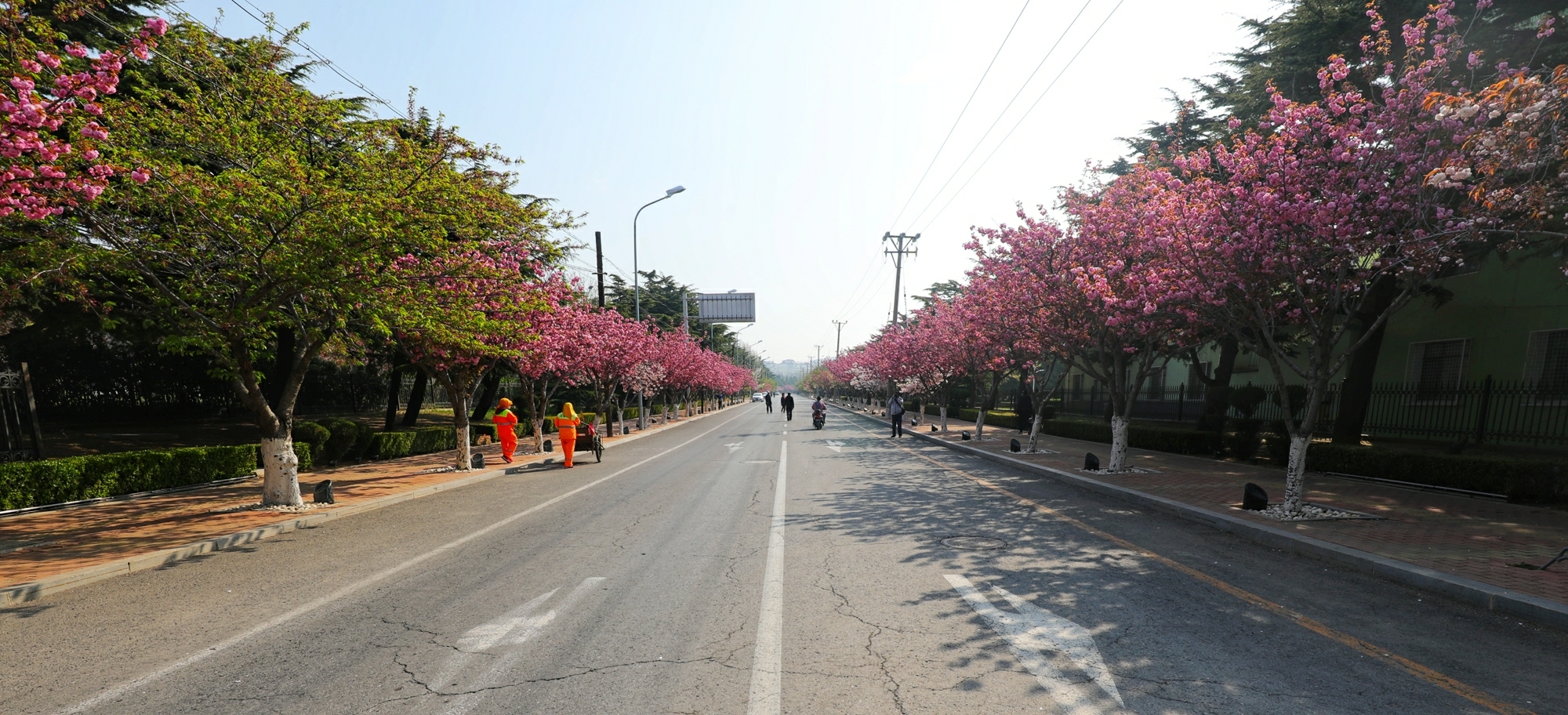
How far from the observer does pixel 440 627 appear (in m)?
5.04

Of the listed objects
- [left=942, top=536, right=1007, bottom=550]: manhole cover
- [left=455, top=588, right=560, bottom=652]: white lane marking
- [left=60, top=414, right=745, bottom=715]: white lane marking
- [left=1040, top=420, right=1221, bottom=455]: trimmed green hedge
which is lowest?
[left=60, top=414, right=745, bottom=715]: white lane marking

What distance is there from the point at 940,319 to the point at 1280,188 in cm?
2082

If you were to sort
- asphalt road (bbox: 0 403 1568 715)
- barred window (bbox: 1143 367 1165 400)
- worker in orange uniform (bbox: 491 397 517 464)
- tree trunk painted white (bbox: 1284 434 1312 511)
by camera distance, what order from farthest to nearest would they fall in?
barred window (bbox: 1143 367 1165 400), worker in orange uniform (bbox: 491 397 517 464), tree trunk painted white (bbox: 1284 434 1312 511), asphalt road (bbox: 0 403 1568 715)

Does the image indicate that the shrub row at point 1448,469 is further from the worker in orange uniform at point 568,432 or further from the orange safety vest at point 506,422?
the orange safety vest at point 506,422

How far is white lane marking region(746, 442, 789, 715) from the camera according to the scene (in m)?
3.73

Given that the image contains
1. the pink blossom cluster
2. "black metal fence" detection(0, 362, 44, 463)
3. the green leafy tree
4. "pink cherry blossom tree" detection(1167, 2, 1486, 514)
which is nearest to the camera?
the pink blossom cluster

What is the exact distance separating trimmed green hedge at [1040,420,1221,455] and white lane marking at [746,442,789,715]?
1517cm

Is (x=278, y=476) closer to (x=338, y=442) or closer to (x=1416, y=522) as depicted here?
(x=338, y=442)

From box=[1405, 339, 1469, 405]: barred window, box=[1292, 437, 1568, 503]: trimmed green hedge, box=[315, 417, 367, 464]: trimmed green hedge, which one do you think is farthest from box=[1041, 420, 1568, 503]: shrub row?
box=[315, 417, 367, 464]: trimmed green hedge

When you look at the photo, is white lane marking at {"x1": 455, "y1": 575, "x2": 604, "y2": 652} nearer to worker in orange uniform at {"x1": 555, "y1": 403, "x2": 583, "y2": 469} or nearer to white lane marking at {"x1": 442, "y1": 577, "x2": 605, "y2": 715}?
white lane marking at {"x1": 442, "y1": 577, "x2": 605, "y2": 715}

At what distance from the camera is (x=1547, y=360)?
629 inches

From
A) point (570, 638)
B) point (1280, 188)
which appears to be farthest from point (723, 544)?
point (1280, 188)

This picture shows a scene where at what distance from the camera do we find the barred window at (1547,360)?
15539 millimetres

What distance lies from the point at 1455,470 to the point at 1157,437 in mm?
8636
